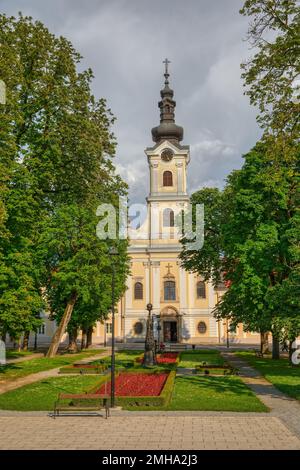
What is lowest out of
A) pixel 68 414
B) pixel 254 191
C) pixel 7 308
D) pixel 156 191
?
pixel 68 414

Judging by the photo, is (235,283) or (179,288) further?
(179,288)

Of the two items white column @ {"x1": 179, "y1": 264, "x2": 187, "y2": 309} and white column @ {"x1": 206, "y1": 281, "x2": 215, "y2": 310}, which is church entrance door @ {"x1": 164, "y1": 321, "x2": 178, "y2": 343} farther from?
white column @ {"x1": 206, "y1": 281, "x2": 215, "y2": 310}

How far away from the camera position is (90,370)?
24.6m

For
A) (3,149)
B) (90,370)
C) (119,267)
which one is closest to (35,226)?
(3,149)

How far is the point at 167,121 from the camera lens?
2383 inches

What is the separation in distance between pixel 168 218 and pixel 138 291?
32.7ft

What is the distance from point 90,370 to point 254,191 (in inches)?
519

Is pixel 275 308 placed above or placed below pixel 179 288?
below

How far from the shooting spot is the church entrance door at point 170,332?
2253 inches

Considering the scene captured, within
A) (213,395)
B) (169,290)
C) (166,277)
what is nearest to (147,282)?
(166,277)

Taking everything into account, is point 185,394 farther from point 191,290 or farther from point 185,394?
point 191,290

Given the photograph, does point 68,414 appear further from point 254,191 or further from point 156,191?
point 156,191

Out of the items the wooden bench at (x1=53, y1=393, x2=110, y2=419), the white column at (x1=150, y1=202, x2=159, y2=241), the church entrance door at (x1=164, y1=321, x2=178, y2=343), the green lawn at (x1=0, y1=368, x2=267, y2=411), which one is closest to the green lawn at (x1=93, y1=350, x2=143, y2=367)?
the green lawn at (x1=0, y1=368, x2=267, y2=411)

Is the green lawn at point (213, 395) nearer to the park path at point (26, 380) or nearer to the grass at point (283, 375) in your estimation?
the grass at point (283, 375)
